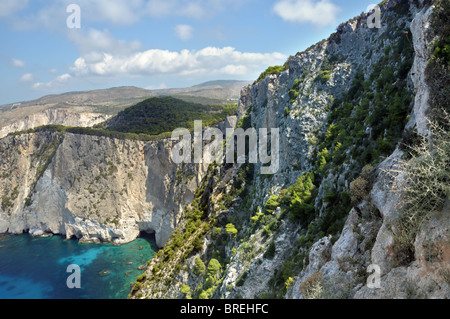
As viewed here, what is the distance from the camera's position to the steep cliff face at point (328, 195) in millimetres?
7102

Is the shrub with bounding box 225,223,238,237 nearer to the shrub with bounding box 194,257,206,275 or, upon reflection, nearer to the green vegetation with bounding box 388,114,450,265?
the shrub with bounding box 194,257,206,275

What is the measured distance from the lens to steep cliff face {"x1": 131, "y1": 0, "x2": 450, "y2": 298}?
7.10 meters

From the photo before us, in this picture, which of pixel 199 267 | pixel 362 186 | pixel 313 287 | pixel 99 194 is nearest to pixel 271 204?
pixel 199 267

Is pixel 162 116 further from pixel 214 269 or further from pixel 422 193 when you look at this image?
pixel 422 193

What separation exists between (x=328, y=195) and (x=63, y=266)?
46.9m

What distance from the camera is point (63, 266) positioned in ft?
138

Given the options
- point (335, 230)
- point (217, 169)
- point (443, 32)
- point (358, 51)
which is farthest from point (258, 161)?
point (443, 32)

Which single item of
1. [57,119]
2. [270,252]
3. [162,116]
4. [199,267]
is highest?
[57,119]

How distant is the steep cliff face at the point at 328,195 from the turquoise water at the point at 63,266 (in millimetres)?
12407

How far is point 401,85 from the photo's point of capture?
13211 mm

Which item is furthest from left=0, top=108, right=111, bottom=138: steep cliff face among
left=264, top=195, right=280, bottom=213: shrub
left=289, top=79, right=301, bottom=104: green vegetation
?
left=264, top=195, right=280, bottom=213: shrub

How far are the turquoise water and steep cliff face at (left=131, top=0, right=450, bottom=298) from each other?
40.7 feet

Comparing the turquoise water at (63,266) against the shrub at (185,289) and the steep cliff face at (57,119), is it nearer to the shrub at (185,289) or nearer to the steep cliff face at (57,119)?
the shrub at (185,289)
